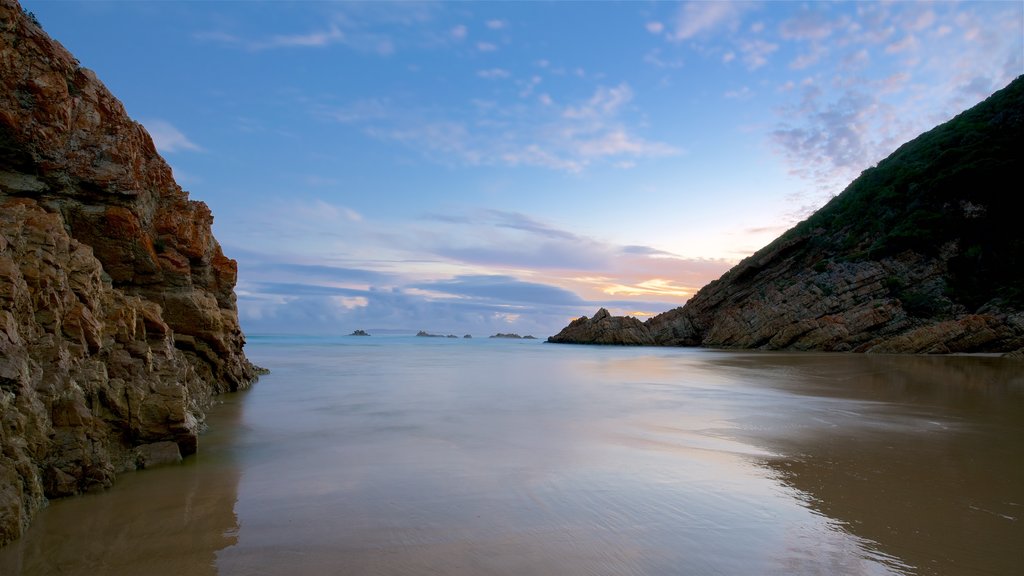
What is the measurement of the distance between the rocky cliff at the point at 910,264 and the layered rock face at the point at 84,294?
3785cm

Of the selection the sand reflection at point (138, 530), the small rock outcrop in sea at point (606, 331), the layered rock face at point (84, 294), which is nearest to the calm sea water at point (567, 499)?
the sand reflection at point (138, 530)

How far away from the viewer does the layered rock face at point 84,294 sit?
5.12 meters

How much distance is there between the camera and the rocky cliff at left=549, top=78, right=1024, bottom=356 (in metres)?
35.5

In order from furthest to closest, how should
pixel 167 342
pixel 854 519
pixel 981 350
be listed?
pixel 981 350 < pixel 167 342 < pixel 854 519

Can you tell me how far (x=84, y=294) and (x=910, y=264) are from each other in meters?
50.4

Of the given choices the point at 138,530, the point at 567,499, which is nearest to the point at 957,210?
the point at 567,499

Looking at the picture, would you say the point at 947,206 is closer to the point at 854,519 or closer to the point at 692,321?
the point at 692,321

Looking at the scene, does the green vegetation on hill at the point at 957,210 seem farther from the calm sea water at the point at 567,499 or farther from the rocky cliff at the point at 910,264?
the calm sea water at the point at 567,499

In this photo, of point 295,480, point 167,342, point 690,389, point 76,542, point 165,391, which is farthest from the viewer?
point 690,389

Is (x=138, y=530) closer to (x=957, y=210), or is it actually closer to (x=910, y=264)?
(x=910, y=264)

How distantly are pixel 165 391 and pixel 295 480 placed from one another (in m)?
2.37

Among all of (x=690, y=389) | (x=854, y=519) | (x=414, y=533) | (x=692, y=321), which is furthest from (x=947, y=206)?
(x=414, y=533)

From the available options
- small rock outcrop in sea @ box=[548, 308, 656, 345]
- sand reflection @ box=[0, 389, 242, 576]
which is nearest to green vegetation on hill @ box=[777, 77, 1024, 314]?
small rock outcrop in sea @ box=[548, 308, 656, 345]

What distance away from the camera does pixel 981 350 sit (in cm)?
3009
